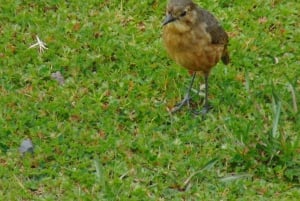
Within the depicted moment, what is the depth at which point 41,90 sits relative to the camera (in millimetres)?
7633

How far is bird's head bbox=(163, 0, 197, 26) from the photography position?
22.9 feet

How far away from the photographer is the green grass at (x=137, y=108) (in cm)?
663

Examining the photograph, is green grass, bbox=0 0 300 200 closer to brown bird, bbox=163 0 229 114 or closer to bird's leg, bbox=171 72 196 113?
bird's leg, bbox=171 72 196 113

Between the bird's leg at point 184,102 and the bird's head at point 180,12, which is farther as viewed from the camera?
the bird's leg at point 184,102

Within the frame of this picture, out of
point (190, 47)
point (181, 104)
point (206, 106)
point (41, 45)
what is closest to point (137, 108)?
point (181, 104)

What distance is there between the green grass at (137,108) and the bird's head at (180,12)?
89 cm

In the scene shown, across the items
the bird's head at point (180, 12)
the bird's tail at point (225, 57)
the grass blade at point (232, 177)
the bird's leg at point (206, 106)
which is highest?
the bird's head at point (180, 12)

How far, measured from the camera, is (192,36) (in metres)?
7.12

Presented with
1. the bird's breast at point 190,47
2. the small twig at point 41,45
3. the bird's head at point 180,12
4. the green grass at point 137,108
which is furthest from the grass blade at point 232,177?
the small twig at point 41,45

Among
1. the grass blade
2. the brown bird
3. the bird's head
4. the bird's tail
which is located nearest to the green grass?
the grass blade

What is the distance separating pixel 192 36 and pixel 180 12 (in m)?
0.25

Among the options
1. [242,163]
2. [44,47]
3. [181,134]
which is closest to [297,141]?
[242,163]

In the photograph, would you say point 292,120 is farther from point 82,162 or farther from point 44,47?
point 44,47

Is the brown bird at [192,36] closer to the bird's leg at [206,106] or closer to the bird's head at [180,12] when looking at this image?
the bird's head at [180,12]
